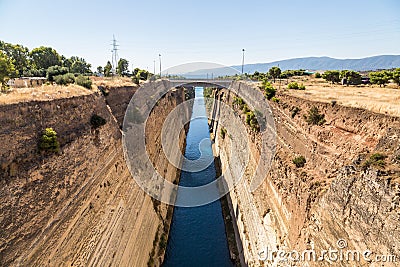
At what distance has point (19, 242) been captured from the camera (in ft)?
25.7

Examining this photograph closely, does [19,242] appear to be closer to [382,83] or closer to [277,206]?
[277,206]

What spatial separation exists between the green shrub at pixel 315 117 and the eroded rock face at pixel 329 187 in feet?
0.88

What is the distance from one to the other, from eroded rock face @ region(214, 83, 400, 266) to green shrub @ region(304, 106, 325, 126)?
269 mm

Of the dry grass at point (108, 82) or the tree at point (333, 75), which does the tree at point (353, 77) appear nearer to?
the tree at point (333, 75)

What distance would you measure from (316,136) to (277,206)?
4784 mm

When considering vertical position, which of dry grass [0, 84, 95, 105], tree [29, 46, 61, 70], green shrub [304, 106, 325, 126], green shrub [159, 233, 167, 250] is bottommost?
green shrub [159, 233, 167, 250]

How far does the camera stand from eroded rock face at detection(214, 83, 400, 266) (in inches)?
285

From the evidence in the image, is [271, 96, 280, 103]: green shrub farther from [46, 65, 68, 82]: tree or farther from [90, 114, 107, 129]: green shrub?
[46, 65, 68, 82]: tree

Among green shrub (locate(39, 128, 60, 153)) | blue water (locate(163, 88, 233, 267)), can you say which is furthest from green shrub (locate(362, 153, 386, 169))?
blue water (locate(163, 88, 233, 267))

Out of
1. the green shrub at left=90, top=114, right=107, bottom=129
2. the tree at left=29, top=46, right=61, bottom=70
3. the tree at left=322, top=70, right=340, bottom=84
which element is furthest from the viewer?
the tree at left=29, top=46, right=61, bottom=70

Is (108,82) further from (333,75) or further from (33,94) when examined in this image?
(333,75)

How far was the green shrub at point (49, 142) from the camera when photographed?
9.82 m

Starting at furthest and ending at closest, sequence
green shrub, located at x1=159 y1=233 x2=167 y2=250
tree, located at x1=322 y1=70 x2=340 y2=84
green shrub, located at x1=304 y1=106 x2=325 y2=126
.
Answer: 1. tree, located at x1=322 y1=70 x2=340 y2=84
2. green shrub, located at x1=159 y1=233 x2=167 y2=250
3. green shrub, located at x1=304 y1=106 x2=325 y2=126

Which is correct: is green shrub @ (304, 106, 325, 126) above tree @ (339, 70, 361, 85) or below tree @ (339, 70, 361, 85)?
below
